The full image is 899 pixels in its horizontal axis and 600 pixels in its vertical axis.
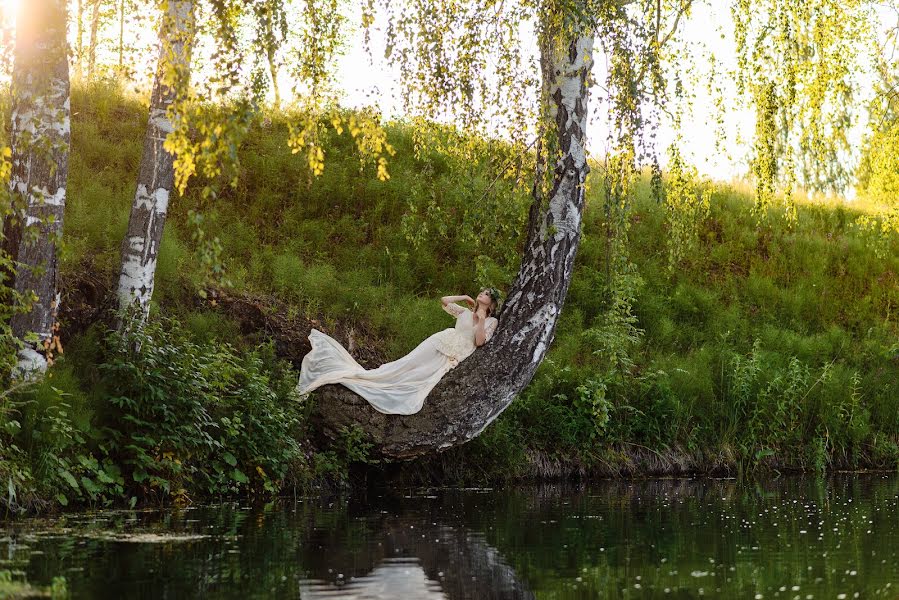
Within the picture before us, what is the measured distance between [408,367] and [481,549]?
17.5 feet

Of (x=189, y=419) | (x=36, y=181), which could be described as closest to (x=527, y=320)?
(x=189, y=419)

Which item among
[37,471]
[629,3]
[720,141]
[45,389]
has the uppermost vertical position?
[629,3]

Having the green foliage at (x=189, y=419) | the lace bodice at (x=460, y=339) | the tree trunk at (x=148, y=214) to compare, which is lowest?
the green foliage at (x=189, y=419)

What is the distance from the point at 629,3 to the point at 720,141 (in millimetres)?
1914

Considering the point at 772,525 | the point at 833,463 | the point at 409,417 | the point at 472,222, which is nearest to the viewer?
the point at 772,525

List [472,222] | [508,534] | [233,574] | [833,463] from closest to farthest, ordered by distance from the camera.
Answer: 1. [233,574]
2. [508,534]
3. [472,222]
4. [833,463]

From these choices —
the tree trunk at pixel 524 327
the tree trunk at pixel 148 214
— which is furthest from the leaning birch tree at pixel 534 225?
the tree trunk at pixel 148 214

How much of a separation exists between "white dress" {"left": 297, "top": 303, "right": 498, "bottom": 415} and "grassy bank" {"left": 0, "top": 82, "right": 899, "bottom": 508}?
45 cm

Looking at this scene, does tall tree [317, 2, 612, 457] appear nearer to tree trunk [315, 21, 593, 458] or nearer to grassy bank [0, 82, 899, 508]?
tree trunk [315, 21, 593, 458]

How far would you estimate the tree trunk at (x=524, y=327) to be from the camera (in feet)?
38.5

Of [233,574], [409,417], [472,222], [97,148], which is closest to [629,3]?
[472,222]

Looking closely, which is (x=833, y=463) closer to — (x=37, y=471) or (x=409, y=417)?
(x=409, y=417)

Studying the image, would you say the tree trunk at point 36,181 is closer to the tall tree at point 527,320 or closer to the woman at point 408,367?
the woman at point 408,367

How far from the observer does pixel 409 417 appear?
12.6 meters
